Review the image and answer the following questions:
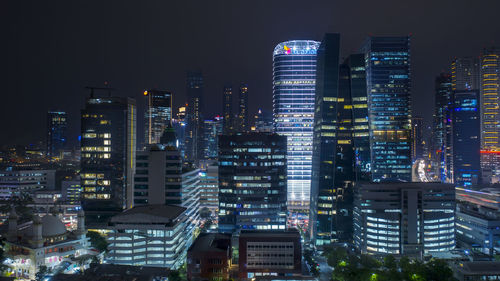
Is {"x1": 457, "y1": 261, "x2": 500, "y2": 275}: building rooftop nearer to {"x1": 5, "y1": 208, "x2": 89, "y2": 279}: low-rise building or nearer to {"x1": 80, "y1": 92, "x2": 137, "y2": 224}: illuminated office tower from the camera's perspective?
{"x1": 5, "y1": 208, "x2": 89, "y2": 279}: low-rise building

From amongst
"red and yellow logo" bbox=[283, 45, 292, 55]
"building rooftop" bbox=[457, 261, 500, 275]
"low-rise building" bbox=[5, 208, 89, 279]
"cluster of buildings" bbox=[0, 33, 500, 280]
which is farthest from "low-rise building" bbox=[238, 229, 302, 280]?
"red and yellow logo" bbox=[283, 45, 292, 55]

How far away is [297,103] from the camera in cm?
13650

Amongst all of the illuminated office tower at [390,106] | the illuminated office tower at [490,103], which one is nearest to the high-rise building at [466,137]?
the illuminated office tower at [490,103]

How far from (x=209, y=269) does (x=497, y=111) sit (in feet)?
575

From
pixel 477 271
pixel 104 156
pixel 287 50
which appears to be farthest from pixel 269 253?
pixel 287 50

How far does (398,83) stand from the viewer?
132 metres

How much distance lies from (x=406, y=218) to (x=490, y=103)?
5408 inches

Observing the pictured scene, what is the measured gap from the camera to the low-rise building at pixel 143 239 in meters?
65.1

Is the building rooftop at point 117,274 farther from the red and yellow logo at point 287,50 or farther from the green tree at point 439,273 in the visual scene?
the red and yellow logo at point 287,50

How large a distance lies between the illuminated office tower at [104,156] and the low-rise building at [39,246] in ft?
71.4

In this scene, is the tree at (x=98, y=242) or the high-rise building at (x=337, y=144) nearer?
the tree at (x=98, y=242)

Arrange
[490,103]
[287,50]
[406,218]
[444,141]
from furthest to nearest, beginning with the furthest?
[490,103] < [444,141] < [287,50] < [406,218]

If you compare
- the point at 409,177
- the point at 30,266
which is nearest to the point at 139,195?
the point at 30,266

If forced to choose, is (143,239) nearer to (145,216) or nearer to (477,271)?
(145,216)
